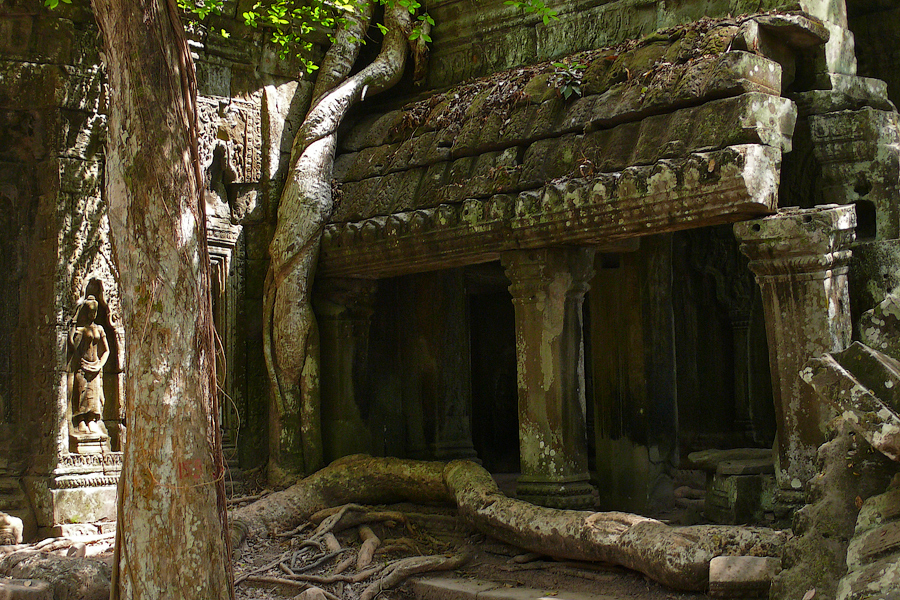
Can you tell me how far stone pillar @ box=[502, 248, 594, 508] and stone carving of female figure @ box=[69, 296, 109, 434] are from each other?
330 centimetres

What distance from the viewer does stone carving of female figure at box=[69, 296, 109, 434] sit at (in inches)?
284

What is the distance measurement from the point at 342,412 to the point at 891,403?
5.73m

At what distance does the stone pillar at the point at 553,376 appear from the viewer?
21.8 feet

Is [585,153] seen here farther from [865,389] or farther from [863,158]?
[865,389]

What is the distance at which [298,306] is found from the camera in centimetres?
794

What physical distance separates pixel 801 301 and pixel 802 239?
38cm

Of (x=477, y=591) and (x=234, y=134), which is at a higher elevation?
(x=234, y=134)

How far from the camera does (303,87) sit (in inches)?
339

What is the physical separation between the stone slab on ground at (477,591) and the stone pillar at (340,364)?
8.34 feet

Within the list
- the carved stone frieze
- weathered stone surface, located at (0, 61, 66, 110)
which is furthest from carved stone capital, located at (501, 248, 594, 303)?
weathered stone surface, located at (0, 61, 66, 110)

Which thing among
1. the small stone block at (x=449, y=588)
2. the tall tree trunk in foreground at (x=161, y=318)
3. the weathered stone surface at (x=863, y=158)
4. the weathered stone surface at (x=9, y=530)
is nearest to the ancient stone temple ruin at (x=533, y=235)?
the weathered stone surface at (x=863, y=158)

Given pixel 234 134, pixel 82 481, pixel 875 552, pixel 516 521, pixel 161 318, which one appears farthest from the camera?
pixel 234 134

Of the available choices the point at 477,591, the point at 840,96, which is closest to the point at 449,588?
the point at 477,591

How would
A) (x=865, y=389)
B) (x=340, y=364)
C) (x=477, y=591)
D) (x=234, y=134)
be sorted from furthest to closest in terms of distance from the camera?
(x=340, y=364) < (x=234, y=134) < (x=477, y=591) < (x=865, y=389)
